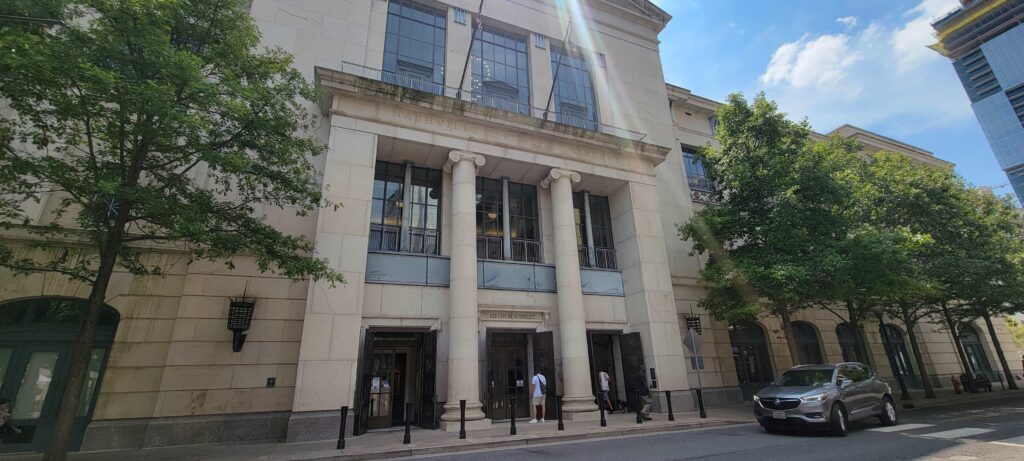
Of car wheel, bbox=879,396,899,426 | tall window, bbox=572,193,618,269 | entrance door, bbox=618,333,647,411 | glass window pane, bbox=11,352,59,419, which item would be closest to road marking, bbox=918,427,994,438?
car wheel, bbox=879,396,899,426

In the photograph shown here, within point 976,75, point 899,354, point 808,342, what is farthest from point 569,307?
point 976,75

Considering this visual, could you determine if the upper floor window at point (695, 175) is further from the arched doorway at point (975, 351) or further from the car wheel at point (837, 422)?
the arched doorway at point (975, 351)

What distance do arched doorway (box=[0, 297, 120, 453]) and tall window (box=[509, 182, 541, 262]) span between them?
40.3 ft

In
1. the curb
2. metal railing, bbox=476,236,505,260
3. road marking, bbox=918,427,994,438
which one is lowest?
road marking, bbox=918,427,994,438

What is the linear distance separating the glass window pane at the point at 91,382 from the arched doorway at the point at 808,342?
27.5 meters

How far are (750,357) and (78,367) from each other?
22645 mm

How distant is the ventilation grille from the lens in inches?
3322

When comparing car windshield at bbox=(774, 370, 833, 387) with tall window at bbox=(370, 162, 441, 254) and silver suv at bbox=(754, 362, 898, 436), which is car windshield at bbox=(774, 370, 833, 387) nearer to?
silver suv at bbox=(754, 362, 898, 436)

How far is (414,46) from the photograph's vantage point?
1747 centimetres

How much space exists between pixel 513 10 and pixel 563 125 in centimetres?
766

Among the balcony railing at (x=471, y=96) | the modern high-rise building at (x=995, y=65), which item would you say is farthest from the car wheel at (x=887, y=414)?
the modern high-rise building at (x=995, y=65)

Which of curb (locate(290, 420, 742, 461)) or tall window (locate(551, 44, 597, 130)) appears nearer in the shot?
curb (locate(290, 420, 742, 461))

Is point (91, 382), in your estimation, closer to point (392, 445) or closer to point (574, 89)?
point (392, 445)

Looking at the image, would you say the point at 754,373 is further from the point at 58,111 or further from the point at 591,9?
the point at 58,111
